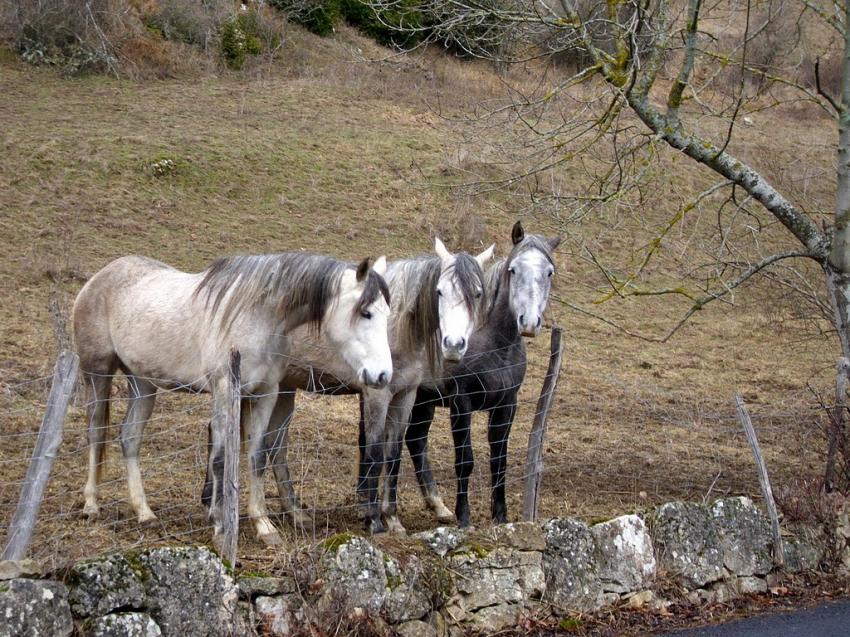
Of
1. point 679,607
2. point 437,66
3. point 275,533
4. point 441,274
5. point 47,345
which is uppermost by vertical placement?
point 437,66

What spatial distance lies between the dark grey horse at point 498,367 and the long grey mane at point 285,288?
4.08 ft

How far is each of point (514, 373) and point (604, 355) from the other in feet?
22.5

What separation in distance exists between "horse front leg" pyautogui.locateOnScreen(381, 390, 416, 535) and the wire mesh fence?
0.97ft

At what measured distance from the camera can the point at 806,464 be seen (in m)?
7.67

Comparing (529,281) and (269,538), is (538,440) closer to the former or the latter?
(529,281)

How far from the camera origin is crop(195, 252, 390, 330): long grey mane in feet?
19.9

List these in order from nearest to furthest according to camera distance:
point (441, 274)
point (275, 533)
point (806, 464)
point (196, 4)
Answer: point (275, 533)
point (441, 274)
point (806, 464)
point (196, 4)

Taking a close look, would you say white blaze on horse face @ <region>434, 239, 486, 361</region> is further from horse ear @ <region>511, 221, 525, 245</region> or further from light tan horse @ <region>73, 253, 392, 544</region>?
horse ear @ <region>511, 221, 525, 245</region>

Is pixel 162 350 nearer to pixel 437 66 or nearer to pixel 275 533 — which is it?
pixel 275 533

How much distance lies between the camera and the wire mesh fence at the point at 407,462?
6.56m

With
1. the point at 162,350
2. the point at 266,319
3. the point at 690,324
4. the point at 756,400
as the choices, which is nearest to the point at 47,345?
the point at 162,350

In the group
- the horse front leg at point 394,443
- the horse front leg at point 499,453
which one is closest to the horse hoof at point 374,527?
the horse front leg at point 394,443

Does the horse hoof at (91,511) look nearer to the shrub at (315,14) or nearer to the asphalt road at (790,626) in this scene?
the asphalt road at (790,626)

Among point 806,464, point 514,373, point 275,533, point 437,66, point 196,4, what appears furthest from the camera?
point 437,66
